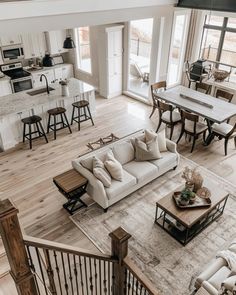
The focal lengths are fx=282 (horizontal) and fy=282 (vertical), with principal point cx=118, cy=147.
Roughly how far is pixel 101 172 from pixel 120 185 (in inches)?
16.8

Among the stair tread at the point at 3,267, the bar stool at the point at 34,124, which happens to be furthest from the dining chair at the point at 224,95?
the stair tread at the point at 3,267

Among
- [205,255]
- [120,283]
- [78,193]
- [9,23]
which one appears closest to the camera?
[120,283]

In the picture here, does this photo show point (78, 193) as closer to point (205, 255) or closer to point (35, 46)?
point (205, 255)

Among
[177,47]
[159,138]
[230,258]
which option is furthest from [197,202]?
[177,47]

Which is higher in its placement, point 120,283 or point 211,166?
point 120,283

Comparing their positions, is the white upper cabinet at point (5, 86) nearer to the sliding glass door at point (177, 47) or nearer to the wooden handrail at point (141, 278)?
the sliding glass door at point (177, 47)

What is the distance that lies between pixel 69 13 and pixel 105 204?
356 centimetres

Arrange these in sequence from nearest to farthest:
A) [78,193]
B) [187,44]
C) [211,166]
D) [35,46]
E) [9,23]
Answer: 1. [9,23]
2. [78,193]
3. [211,166]
4. [187,44]
5. [35,46]

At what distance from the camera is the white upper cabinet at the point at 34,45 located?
29.2 feet

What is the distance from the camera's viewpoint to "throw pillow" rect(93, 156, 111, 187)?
486cm

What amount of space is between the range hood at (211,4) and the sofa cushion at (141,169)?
4.08 metres

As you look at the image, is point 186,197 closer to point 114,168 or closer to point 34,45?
point 114,168


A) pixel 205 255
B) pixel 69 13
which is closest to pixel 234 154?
pixel 205 255

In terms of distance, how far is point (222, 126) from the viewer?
6680 millimetres
